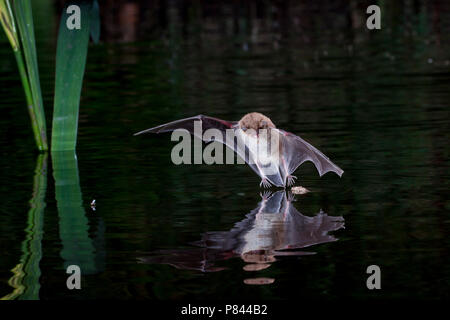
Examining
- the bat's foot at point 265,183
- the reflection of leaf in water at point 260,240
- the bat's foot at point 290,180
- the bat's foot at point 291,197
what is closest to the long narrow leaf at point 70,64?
the bat's foot at point 265,183

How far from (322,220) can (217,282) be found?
2023 millimetres

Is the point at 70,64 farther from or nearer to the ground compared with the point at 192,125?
farther from the ground

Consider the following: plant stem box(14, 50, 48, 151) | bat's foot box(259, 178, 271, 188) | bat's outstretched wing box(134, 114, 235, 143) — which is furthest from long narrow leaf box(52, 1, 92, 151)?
bat's foot box(259, 178, 271, 188)

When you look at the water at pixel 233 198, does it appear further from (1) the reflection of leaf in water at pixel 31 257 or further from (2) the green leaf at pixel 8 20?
(2) the green leaf at pixel 8 20

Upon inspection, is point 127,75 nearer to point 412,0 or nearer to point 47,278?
point 47,278

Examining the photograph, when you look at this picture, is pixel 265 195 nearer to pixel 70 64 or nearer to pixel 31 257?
pixel 31 257

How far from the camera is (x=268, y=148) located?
1041 cm

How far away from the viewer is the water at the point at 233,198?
293 inches

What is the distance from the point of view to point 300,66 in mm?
23172

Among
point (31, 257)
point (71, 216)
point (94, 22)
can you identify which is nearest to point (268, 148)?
point (71, 216)

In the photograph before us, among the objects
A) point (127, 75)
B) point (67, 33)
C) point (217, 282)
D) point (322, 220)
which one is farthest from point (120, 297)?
point (127, 75)

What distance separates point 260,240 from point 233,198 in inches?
69.5

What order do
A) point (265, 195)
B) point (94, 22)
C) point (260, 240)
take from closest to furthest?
point (260, 240) < point (265, 195) < point (94, 22)

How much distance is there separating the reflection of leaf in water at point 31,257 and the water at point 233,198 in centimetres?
2
